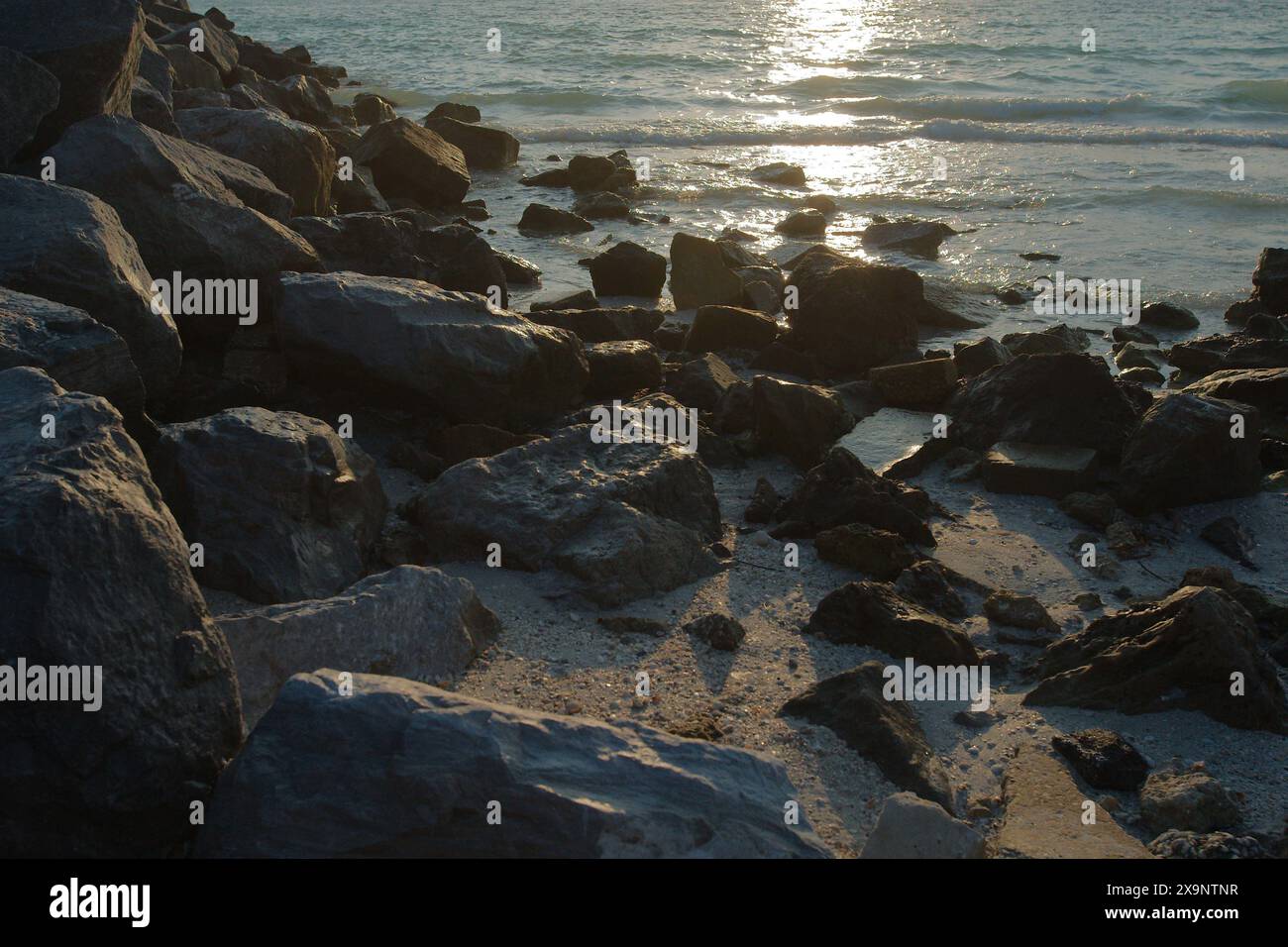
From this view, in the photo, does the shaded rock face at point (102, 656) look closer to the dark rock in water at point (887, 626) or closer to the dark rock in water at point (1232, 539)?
the dark rock in water at point (887, 626)

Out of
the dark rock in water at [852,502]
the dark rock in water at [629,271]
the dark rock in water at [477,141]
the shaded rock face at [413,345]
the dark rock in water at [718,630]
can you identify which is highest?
the dark rock in water at [477,141]

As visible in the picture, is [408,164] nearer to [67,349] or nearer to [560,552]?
[560,552]

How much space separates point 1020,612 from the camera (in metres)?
5.14

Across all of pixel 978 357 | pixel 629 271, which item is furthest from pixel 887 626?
pixel 629 271

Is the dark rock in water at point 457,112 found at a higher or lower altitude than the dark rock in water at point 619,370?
higher

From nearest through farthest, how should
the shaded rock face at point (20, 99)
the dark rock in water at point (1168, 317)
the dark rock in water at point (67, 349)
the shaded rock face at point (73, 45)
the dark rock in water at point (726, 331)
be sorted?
the dark rock in water at point (67, 349) → the shaded rock face at point (20, 99) → the shaded rock face at point (73, 45) → the dark rock in water at point (726, 331) → the dark rock in water at point (1168, 317)

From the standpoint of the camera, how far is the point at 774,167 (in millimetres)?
15250

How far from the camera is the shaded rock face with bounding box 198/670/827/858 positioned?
2990mm

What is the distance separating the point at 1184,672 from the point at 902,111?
17445 mm

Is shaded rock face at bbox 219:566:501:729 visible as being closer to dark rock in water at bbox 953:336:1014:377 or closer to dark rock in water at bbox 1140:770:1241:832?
dark rock in water at bbox 1140:770:1241:832

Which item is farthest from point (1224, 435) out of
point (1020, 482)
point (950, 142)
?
point (950, 142)

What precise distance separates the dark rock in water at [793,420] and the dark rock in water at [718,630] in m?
2.02

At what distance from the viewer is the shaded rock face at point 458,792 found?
2.99 m

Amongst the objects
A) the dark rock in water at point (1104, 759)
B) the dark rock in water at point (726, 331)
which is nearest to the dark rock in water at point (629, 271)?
the dark rock in water at point (726, 331)
